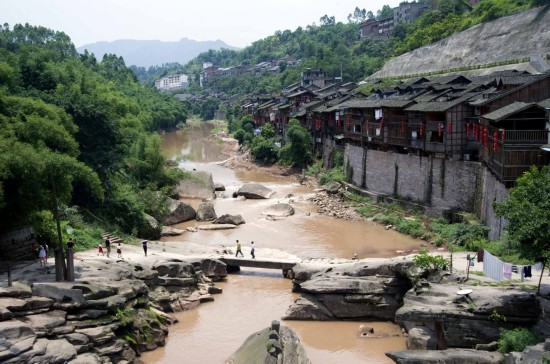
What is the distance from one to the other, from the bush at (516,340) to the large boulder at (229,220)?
26.7 metres

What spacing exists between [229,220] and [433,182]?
15954 mm

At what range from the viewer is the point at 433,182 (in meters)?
40.0

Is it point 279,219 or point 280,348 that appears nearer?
point 280,348

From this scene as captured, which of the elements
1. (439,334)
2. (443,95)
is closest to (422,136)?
A: (443,95)

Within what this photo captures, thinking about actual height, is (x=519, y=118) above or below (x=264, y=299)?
above

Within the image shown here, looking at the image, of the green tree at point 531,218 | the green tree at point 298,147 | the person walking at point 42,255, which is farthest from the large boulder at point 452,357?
the green tree at point 298,147

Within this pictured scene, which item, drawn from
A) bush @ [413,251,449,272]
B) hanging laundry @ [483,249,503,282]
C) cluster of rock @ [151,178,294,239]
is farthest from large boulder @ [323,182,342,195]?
hanging laundry @ [483,249,503,282]

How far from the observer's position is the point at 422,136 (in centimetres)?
4059

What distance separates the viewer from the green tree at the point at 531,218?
17.4m

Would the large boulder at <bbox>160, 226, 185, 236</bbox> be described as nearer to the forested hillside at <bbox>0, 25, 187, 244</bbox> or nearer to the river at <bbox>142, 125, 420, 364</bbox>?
the river at <bbox>142, 125, 420, 364</bbox>

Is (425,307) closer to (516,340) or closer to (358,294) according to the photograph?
(516,340)

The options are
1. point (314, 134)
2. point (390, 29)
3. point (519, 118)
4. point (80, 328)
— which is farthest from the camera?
point (390, 29)

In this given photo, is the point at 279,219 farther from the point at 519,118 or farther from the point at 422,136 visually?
the point at 519,118

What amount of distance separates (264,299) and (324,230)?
555 inches
